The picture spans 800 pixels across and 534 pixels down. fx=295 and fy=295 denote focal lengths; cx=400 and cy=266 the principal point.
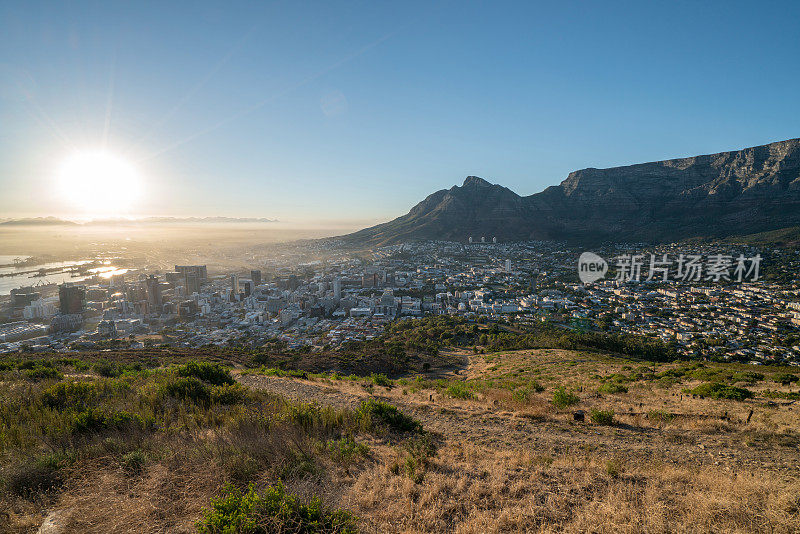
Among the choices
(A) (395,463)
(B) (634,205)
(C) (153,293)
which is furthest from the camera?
(B) (634,205)

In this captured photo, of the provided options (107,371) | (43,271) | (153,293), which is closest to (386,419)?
(107,371)

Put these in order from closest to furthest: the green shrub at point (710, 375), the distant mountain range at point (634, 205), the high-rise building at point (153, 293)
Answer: the green shrub at point (710, 375), the high-rise building at point (153, 293), the distant mountain range at point (634, 205)

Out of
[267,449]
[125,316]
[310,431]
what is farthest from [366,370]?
[125,316]

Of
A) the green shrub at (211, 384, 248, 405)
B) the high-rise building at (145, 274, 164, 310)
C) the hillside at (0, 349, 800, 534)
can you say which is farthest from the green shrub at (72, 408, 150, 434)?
the high-rise building at (145, 274, 164, 310)

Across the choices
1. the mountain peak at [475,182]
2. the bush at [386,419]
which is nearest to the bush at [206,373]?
the bush at [386,419]

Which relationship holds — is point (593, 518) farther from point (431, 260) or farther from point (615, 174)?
point (615, 174)

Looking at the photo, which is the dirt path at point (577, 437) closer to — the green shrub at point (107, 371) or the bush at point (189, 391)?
the bush at point (189, 391)

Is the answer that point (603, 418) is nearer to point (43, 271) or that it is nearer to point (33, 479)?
point (33, 479)
